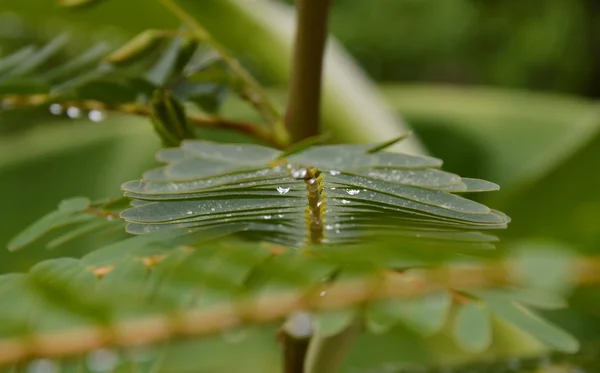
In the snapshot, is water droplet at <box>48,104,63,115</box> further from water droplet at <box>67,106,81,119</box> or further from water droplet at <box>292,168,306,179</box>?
water droplet at <box>292,168,306,179</box>

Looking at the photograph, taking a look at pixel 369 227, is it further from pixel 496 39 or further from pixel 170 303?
pixel 496 39

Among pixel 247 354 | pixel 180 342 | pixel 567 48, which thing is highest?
pixel 567 48

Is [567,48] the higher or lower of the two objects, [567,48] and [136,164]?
the higher

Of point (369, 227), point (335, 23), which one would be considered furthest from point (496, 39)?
point (369, 227)

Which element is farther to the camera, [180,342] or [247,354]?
[247,354]

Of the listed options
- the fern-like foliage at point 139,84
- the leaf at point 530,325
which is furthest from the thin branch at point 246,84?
the leaf at point 530,325

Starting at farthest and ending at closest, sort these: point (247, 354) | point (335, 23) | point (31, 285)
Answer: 1. point (335, 23)
2. point (247, 354)
3. point (31, 285)

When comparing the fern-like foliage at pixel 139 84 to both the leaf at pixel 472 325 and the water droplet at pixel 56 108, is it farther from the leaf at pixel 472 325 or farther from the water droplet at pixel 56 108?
the leaf at pixel 472 325

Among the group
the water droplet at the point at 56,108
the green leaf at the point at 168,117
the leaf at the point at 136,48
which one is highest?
the leaf at the point at 136,48

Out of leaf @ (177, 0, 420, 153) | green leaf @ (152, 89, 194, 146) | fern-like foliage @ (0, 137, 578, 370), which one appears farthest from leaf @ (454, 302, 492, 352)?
leaf @ (177, 0, 420, 153)
